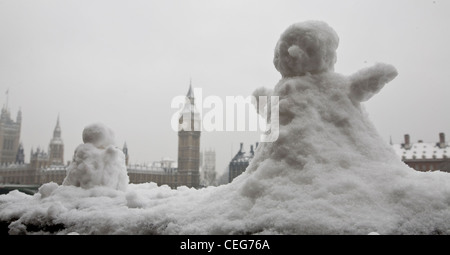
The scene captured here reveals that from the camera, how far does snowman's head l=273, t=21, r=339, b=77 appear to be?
260 cm

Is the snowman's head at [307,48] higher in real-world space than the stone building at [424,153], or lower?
higher

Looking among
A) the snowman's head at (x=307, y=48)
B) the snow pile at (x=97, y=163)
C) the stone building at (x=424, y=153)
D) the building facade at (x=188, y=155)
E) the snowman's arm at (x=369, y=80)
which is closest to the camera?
the snowman's arm at (x=369, y=80)

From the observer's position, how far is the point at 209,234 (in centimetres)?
192

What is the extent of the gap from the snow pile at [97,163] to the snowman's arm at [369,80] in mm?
3159

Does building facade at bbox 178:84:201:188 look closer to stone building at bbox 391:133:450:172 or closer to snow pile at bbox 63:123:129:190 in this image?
stone building at bbox 391:133:450:172

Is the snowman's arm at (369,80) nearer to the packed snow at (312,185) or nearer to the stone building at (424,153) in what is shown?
the packed snow at (312,185)

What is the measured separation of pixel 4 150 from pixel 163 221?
1899 centimetres

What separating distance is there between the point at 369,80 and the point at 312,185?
1021 millimetres

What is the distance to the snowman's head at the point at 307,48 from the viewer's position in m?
2.60

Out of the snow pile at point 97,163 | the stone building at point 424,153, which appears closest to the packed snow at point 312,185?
the snow pile at point 97,163

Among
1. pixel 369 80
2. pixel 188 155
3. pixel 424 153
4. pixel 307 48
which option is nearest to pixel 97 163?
pixel 307 48
